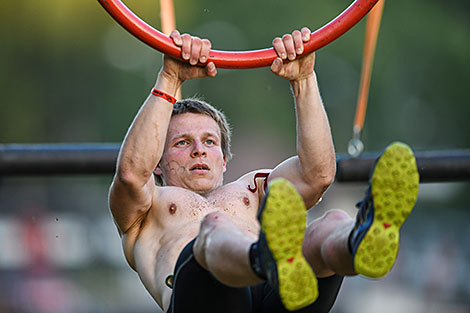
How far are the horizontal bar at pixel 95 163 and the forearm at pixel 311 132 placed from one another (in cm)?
98

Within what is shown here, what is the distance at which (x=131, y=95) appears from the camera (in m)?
15.0

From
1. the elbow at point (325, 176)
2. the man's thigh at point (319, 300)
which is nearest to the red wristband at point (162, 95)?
the elbow at point (325, 176)

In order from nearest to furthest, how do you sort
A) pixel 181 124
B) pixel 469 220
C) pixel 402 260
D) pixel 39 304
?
pixel 181 124, pixel 39 304, pixel 402 260, pixel 469 220

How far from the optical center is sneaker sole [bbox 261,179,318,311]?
7.30 ft

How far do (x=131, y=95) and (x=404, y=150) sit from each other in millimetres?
12880

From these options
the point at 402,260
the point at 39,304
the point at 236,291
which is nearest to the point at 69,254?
the point at 39,304

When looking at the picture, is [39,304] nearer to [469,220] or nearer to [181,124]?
[181,124]

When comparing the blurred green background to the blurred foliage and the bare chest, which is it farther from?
the bare chest

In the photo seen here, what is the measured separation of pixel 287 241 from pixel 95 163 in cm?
197

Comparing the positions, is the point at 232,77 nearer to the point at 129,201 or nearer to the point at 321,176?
the point at 321,176

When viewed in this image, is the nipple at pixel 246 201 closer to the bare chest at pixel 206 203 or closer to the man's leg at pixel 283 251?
the bare chest at pixel 206 203

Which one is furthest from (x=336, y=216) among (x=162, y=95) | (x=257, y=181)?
(x=162, y=95)

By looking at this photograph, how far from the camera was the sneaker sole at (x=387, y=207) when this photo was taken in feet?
7.55

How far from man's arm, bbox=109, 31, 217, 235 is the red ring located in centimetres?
5
